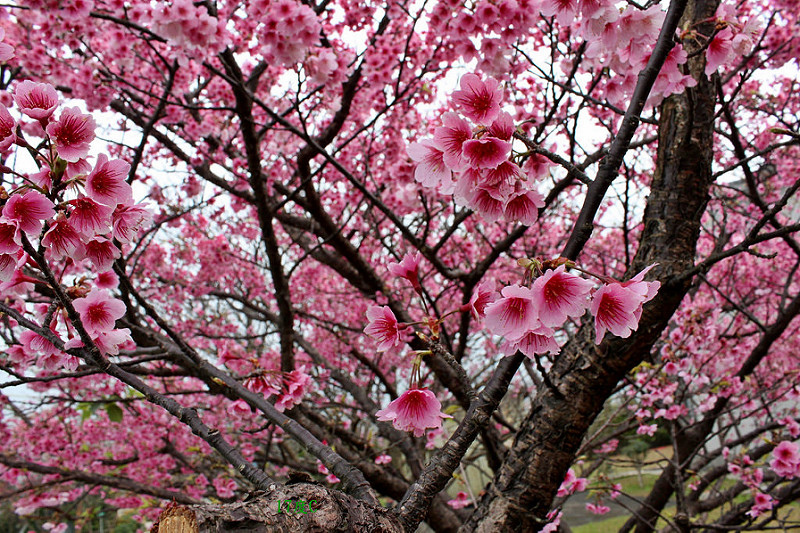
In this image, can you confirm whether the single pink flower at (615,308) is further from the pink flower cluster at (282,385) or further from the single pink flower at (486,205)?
the pink flower cluster at (282,385)

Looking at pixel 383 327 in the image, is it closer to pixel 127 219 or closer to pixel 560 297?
pixel 560 297

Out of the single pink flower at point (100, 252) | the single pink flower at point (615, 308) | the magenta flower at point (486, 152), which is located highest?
the magenta flower at point (486, 152)

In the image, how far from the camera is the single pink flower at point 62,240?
1021 millimetres

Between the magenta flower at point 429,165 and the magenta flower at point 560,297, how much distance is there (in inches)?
16.2

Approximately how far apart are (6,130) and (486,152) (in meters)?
0.99

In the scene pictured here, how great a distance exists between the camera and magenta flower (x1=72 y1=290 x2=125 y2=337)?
122 centimetres

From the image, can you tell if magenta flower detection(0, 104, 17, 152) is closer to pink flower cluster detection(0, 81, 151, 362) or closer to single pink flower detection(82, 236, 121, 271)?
pink flower cluster detection(0, 81, 151, 362)

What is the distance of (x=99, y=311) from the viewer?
1.26m

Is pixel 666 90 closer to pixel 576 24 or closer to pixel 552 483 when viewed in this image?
pixel 576 24

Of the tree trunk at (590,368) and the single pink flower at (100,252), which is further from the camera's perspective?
the tree trunk at (590,368)

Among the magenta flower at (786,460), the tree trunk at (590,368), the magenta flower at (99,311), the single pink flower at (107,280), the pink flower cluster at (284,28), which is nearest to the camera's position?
the magenta flower at (99,311)

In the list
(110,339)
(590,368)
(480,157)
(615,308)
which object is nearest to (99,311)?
(110,339)

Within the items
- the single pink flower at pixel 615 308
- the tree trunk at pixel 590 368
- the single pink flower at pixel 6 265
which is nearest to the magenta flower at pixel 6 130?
the single pink flower at pixel 6 265

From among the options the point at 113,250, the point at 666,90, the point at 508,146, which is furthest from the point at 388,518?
the point at 666,90
